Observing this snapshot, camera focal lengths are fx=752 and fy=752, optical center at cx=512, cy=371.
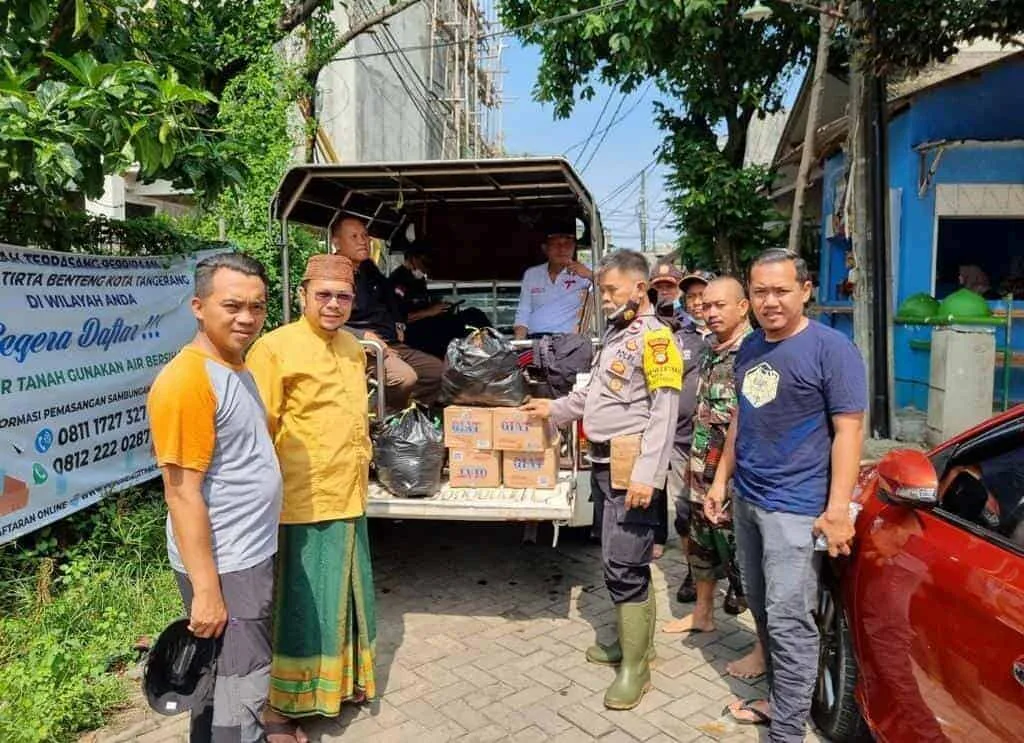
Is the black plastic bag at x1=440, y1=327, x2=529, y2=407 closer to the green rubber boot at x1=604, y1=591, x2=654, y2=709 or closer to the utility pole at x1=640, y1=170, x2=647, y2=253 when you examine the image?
the green rubber boot at x1=604, y1=591, x2=654, y2=709

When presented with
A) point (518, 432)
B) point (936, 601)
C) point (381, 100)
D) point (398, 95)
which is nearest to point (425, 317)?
point (518, 432)

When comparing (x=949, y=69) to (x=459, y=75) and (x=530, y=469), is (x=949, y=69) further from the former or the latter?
(x=459, y=75)

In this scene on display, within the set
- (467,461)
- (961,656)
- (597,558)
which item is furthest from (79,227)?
(961,656)

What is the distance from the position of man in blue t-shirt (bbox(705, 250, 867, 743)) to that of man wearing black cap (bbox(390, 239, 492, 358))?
3441 mm

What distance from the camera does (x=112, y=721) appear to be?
10.7 feet

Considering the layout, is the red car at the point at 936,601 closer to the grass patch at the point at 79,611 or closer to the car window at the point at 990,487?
the car window at the point at 990,487

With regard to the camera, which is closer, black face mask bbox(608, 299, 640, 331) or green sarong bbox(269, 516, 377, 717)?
green sarong bbox(269, 516, 377, 717)

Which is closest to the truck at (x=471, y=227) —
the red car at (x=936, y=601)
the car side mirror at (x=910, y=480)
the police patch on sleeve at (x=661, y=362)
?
the police patch on sleeve at (x=661, y=362)

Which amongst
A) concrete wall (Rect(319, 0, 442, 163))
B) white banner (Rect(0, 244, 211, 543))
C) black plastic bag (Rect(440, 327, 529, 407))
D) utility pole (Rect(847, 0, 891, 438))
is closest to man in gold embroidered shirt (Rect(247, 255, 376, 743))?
black plastic bag (Rect(440, 327, 529, 407))

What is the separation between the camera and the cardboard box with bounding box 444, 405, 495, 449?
4.17 m

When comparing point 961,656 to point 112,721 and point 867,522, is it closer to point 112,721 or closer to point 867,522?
point 867,522

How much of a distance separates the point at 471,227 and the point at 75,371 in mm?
4001

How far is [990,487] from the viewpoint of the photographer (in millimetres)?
2480

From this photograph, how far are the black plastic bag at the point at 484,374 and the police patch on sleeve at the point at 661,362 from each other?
1.17 m
